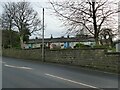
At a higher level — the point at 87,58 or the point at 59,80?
the point at 87,58

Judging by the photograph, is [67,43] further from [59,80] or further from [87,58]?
[59,80]

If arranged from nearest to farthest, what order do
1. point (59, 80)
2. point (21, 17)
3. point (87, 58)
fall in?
point (59, 80) → point (87, 58) → point (21, 17)

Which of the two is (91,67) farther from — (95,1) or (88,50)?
(95,1)

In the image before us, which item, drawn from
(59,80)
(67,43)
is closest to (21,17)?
(67,43)

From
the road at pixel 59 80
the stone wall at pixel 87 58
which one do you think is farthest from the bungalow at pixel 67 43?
the road at pixel 59 80

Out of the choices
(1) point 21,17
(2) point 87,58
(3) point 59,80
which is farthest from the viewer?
(1) point 21,17


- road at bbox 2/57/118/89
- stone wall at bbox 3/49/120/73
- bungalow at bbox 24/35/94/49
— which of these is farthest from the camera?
bungalow at bbox 24/35/94/49

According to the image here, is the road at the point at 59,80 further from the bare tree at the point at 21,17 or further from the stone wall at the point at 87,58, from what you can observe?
the bare tree at the point at 21,17

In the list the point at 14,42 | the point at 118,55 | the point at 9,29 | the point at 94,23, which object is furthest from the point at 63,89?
the point at 14,42

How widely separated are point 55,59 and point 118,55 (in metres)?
10.8

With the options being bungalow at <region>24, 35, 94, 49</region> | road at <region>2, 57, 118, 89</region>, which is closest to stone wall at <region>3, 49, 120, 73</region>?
road at <region>2, 57, 118, 89</region>

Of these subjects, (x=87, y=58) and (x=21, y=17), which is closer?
(x=87, y=58)

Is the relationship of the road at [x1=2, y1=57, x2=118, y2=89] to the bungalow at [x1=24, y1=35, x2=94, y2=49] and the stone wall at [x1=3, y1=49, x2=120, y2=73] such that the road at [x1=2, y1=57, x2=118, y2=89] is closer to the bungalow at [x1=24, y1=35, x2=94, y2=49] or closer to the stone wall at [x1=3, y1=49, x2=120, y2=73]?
the stone wall at [x1=3, y1=49, x2=120, y2=73]

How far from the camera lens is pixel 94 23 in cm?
2798
